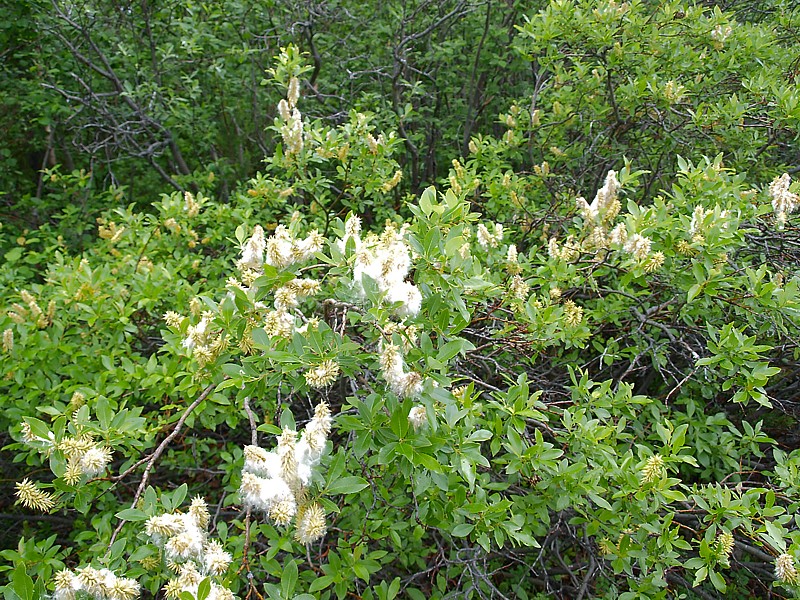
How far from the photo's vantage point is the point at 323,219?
3684 millimetres

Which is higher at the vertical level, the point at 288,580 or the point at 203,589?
the point at 203,589

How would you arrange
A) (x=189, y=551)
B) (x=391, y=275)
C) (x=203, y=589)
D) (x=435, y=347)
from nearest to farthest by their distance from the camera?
(x=203, y=589)
(x=189, y=551)
(x=391, y=275)
(x=435, y=347)

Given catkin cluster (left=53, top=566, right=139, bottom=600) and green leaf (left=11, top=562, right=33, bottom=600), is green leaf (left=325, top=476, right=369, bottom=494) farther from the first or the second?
green leaf (left=11, top=562, right=33, bottom=600)

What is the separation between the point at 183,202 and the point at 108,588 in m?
2.75

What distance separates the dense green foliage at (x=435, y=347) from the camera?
168cm

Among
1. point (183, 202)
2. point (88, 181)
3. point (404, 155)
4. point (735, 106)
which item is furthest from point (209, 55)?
point (735, 106)

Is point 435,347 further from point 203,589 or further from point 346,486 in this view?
point 203,589

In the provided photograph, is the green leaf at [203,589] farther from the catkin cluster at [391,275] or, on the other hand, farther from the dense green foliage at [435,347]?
the catkin cluster at [391,275]

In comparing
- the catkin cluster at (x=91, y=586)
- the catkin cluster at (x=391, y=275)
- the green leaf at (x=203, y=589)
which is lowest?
the catkin cluster at (x=91, y=586)

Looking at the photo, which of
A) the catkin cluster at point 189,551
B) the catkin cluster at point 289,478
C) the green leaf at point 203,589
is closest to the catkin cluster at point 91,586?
the catkin cluster at point 189,551

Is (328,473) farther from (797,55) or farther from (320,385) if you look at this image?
(797,55)

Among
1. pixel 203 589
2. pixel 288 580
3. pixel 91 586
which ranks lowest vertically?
pixel 288 580

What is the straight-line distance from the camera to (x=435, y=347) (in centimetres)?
197

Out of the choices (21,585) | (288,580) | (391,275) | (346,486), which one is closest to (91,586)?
(21,585)
